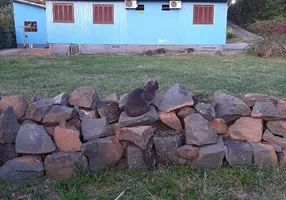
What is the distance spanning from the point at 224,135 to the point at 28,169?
1588 millimetres

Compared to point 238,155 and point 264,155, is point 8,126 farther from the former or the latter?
point 264,155

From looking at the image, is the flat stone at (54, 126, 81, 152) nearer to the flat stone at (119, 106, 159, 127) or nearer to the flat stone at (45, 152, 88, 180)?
the flat stone at (45, 152, 88, 180)

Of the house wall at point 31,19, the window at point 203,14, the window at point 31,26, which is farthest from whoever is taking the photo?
the window at point 31,26

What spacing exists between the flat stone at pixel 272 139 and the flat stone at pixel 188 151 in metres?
0.62

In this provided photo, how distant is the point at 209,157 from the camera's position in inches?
101

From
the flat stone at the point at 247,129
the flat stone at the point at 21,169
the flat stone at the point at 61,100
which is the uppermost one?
the flat stone at the point at 61,100

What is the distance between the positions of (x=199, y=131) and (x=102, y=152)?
0.76 m

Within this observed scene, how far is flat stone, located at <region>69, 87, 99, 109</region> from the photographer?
276 cm

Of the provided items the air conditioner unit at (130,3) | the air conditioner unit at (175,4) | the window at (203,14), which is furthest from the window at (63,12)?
the window at (203,14)

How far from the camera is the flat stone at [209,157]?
2.57m

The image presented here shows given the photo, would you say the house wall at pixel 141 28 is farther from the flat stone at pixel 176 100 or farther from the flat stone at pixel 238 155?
the flat stone at pixel 238 155

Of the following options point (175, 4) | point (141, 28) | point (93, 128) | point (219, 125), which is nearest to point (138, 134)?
point (93, 128)

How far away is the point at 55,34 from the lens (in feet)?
51.4

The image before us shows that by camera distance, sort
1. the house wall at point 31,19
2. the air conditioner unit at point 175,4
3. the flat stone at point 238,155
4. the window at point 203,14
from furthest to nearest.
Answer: the house wall at point 31,19 < the window at point 203,14 < the air conditioner unit at point 175,4 < the flat stone at point 238,155
